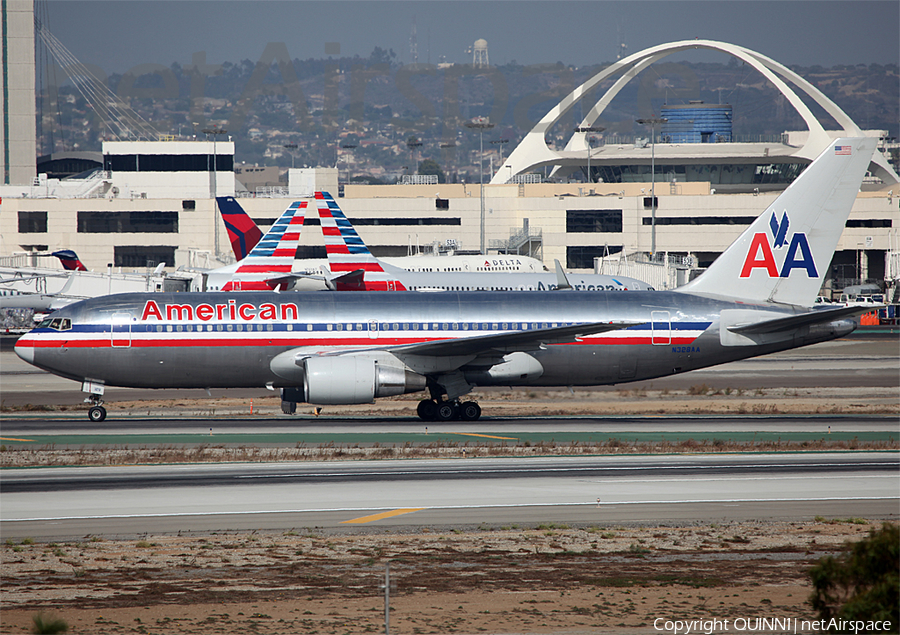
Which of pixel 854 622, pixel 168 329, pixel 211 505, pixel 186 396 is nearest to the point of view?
pixel 854 622

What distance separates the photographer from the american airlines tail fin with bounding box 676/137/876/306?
128 ft

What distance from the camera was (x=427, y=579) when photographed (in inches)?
662

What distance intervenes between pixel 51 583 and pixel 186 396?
1174 inches

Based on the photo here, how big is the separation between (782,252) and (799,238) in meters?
0.89

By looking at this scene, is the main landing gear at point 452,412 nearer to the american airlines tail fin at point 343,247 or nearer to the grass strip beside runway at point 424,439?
the grass strip beside runway at point 424,439

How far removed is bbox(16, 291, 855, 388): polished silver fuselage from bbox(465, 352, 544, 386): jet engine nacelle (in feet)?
1.47

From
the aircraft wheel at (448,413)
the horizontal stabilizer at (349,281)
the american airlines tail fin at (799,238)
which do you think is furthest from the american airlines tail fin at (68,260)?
the american airlines tail fin at (799,238)

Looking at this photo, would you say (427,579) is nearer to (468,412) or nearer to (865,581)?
(865,581)

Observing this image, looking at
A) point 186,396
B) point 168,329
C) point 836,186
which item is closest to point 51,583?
point 168,329

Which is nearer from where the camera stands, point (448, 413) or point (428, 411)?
point (448, 413)

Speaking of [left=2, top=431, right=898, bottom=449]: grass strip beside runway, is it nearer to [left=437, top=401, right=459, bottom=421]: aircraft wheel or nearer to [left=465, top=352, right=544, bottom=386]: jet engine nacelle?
[left=437, top=401, right=459, bottom=421]: aircraft wheel

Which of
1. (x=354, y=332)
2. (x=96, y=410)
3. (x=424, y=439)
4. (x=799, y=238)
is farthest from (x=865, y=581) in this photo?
(x=96, y=410)

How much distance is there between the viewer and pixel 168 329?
118ft

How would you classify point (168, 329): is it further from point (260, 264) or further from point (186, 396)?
point (260, 264)
